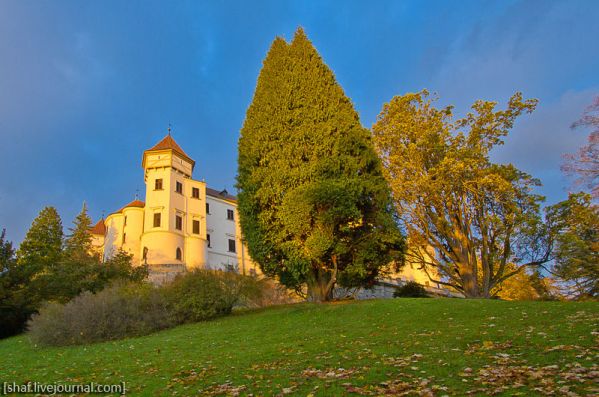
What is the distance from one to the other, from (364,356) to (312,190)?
9.88 m

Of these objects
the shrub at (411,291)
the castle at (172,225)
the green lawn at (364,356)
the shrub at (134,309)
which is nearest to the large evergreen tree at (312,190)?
the shrub at (134,309)

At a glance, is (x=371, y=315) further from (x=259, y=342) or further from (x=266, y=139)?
(x=266, y=139)

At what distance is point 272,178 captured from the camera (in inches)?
740

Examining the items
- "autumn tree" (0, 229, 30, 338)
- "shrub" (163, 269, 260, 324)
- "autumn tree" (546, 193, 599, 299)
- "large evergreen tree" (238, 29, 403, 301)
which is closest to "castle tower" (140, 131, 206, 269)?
"autumn tree" (0, 229, 30, 338)

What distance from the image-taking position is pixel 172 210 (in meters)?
43.5

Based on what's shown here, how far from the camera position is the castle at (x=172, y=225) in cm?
4159

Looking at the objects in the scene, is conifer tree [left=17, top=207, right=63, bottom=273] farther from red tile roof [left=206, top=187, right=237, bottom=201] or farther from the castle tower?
red tile roof [left=206, top=187, right=237, bottom=201]

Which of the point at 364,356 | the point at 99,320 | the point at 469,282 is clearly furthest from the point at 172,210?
the point at 364,356

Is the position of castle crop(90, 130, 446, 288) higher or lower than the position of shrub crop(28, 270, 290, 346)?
higher

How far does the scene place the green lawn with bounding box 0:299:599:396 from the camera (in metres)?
5.97

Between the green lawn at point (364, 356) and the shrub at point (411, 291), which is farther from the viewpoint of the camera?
the shrub at point (411, 291)

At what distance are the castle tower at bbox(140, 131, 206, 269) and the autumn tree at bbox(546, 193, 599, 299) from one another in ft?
101

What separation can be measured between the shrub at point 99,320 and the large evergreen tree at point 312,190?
16.6 feet

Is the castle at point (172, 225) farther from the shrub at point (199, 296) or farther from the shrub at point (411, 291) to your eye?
the shrub at point (199, 296)
